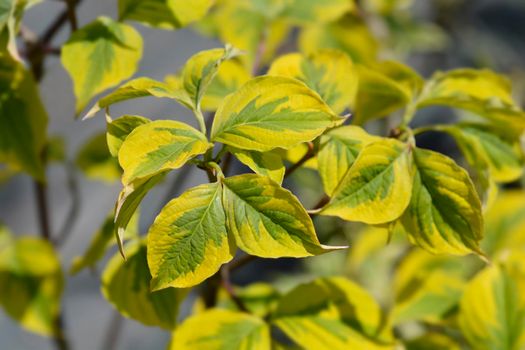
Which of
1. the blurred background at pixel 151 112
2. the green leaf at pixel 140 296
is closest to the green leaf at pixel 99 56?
the green leaf at pixel 140 296

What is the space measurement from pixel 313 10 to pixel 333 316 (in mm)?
345

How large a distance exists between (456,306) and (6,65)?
18.7 inches

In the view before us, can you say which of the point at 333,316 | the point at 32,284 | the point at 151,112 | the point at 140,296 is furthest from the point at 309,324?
the point at 151,112

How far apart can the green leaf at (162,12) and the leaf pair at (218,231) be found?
0.21 metres

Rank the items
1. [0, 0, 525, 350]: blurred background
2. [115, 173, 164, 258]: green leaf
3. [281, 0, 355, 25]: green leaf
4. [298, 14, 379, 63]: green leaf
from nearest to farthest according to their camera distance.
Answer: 1. [115, 173, 164, 258]: green leaf
2. [281, 0, 355, 25]: green leaf
3. [298, 14, 379, 63]: green leaf
4. [0, 0, 525, 350]: blurred background

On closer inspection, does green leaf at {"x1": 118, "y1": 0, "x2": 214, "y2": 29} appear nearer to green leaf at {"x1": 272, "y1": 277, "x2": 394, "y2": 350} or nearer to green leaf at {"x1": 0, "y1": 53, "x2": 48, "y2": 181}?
green leaf at {"x1": 0, "y1": 53, "x2": 48, "y2": 181}

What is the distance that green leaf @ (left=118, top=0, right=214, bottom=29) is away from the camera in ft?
1.76

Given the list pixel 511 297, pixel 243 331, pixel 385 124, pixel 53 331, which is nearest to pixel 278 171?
pixel 243 331

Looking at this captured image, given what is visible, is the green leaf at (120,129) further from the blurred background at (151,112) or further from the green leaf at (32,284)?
the blurred background at (151,112)

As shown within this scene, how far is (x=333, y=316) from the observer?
0.55 m

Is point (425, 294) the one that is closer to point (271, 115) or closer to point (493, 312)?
point (493, 312)

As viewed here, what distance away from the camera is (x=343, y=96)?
0.50m

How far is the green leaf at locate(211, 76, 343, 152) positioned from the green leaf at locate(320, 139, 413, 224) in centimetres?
5

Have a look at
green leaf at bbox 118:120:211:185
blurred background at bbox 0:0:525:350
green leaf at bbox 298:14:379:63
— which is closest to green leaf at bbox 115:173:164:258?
green leaf at bbox 118:120:211:185
